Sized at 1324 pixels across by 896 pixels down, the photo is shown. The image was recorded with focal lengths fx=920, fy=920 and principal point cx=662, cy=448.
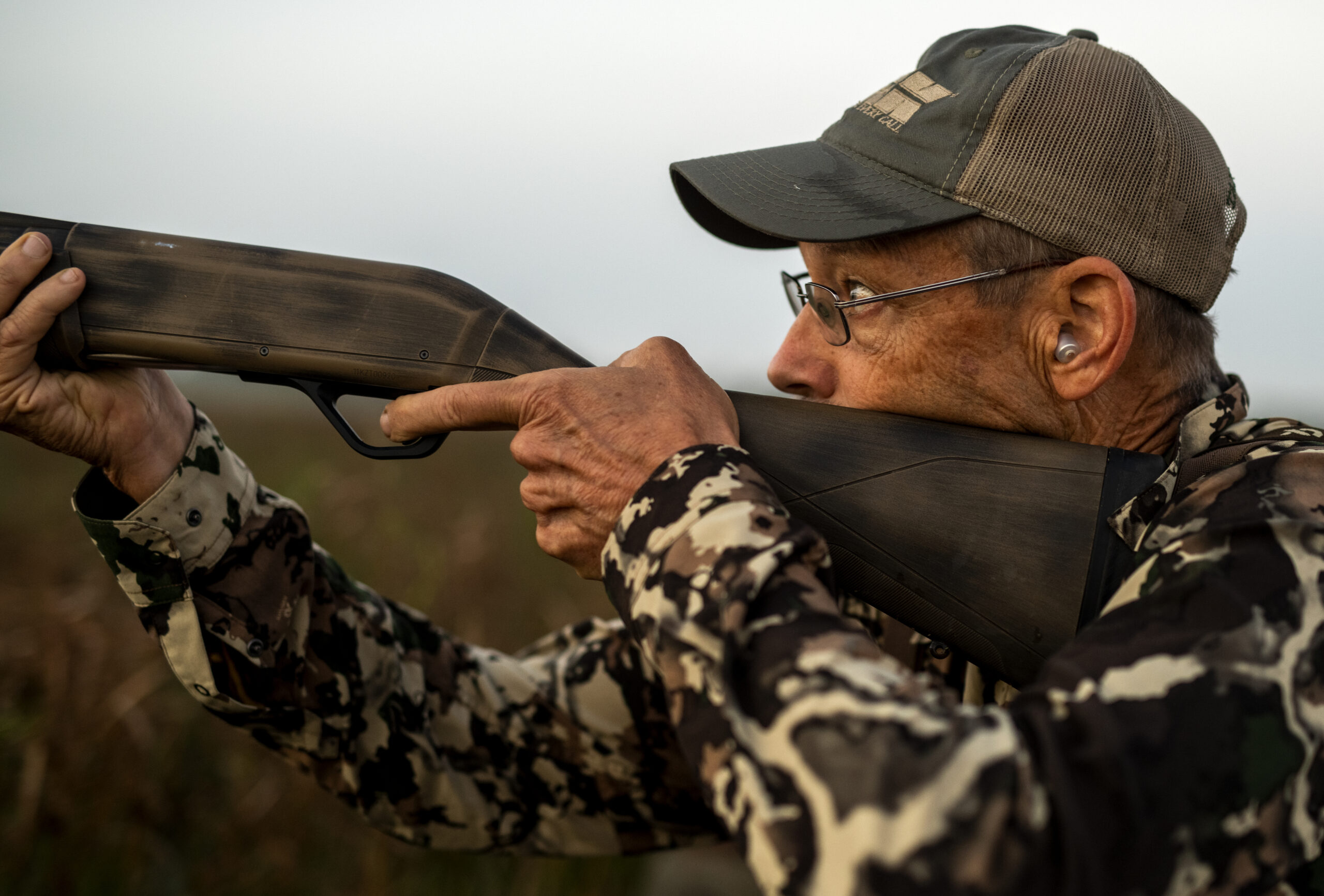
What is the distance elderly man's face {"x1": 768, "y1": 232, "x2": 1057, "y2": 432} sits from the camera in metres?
2.01

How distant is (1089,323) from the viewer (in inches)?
78.4

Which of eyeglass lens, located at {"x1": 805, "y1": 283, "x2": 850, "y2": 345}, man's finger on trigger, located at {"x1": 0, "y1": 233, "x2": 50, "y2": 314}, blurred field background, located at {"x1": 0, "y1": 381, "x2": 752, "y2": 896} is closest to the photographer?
man's finger on trigger, located at {"x1": 0, "y1": 233, "x2": 50, "y2": 314}

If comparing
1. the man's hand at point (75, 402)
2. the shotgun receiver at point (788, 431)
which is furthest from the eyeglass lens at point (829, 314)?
the man's hand at point (75, 402)

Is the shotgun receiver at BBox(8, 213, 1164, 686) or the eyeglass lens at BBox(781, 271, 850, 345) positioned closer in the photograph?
the shotgun receiver at BBox(8, 213, 1164, 686)

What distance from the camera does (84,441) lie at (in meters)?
2.02

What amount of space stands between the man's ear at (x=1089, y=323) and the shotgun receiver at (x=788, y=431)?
0.36 m

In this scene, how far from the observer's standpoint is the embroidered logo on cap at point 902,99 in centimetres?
207

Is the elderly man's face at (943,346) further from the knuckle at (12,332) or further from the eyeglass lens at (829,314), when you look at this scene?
the knuckle at (12,332)

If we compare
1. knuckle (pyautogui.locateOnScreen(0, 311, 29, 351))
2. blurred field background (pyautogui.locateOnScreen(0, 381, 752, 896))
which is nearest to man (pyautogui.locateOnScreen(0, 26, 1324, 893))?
knuckle (pyautogui.locateOnScreen(0, 311, 29, 351))

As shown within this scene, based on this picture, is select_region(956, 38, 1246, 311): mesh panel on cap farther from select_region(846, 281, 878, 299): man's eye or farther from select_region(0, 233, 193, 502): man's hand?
select_region(0, 233, 193, 502): man's hand

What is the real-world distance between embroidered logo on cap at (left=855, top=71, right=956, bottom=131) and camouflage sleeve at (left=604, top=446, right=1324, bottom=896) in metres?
1.15

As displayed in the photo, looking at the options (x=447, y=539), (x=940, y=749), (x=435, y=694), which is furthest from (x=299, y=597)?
(x=447, y=539)

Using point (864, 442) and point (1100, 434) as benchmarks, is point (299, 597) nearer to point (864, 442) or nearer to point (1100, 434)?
point (864, 442)

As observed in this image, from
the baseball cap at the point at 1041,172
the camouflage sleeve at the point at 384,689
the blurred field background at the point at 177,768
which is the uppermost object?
the baseball cap at the point at 1041,172
